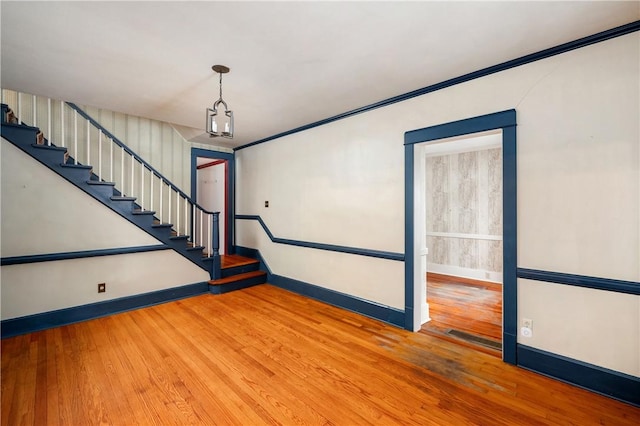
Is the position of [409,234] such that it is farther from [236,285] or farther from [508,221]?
[236,285]

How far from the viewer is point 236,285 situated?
15.5 ft

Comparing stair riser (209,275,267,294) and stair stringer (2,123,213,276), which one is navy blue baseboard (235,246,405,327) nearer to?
stair riser (209,275,267,294)

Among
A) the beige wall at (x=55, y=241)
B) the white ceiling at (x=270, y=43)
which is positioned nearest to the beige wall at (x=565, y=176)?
the white ceiling at (x=270, y=43)

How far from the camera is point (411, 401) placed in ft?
6.67

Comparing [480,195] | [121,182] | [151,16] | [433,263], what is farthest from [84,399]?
[480,195]

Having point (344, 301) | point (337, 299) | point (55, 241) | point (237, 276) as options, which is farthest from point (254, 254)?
point (55, 241)

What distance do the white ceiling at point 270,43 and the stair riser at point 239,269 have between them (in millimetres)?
2826

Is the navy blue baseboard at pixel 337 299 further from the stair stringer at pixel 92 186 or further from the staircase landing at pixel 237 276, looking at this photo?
the stair stringer at pixel 92 186

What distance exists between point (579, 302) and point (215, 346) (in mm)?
3205

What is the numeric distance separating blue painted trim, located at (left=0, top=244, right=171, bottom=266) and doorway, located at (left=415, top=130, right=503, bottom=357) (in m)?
4.21

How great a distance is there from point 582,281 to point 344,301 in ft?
8.15

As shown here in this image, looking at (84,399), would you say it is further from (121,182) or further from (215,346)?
(121,182)

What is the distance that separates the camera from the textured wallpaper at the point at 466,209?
5.34m

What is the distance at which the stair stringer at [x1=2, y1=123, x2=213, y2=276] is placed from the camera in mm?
3152
